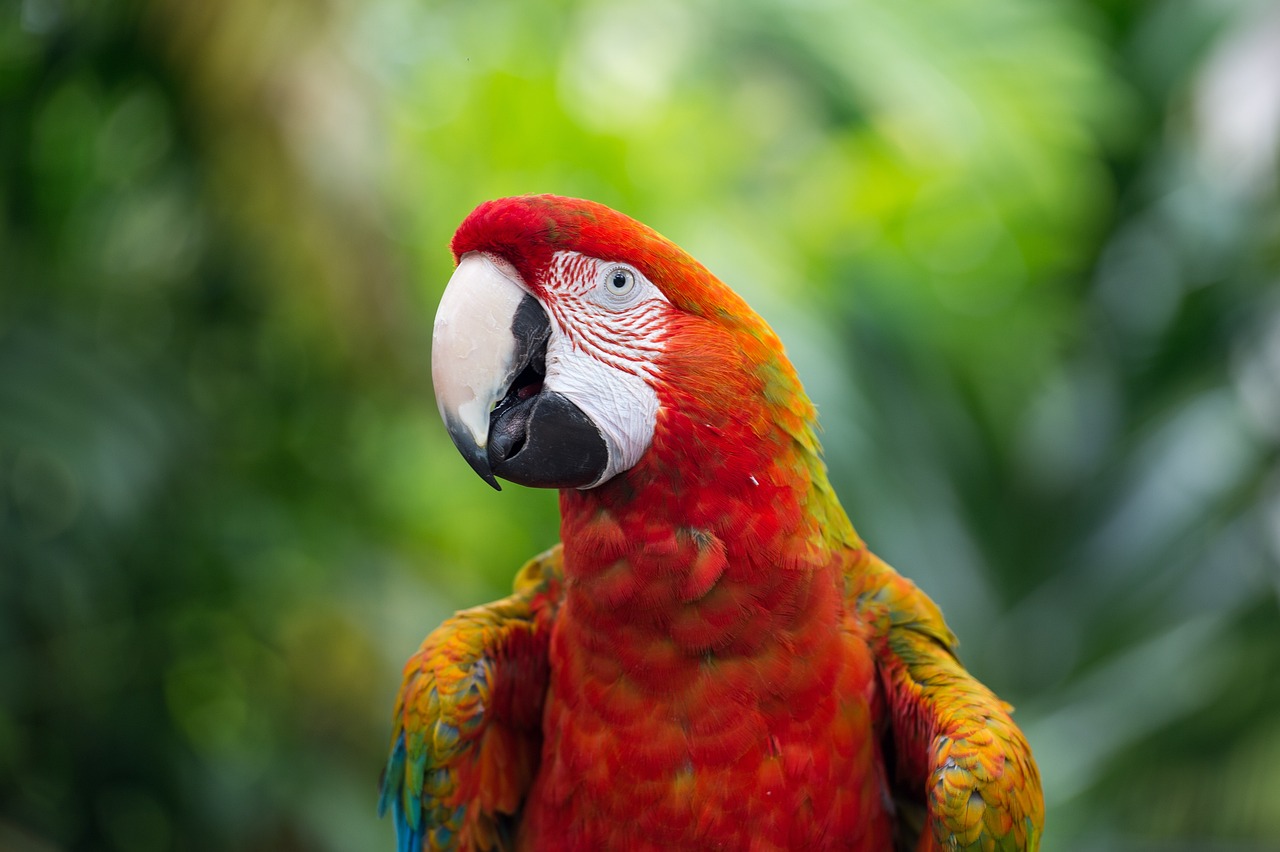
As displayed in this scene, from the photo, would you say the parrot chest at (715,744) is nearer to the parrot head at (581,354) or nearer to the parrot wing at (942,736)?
the parrot wing at (942,736)

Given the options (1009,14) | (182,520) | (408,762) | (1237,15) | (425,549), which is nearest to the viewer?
(408,762)

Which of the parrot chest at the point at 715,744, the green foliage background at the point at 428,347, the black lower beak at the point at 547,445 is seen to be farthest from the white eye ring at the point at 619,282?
the green foliage background at the point at 428,347

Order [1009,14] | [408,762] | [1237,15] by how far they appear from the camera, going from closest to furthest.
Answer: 1. [408,762]
2. [1009,14]
3. [1237,15]

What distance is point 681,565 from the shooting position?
119 cm

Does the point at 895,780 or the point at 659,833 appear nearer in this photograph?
the point at 659,833

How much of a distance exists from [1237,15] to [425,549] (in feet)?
10.7

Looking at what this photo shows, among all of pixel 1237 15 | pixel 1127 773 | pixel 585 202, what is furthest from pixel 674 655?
pixel 1237 15

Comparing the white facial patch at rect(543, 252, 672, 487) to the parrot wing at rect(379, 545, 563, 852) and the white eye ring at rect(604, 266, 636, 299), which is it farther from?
the parrot wing at rect(379, 545, 563, 852)

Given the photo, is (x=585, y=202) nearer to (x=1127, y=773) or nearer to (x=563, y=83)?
(x=563, y=83)

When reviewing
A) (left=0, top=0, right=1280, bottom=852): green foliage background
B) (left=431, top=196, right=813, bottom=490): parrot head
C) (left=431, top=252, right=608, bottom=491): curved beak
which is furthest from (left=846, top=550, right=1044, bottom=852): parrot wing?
(left=0, top=0, right=1280, bottom=852): green foliage background

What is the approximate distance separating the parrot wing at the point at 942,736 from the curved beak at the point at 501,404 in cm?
43

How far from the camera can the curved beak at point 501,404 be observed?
114 centimetres

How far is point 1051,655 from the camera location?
366cm

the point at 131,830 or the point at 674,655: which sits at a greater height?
the point at 674,655
